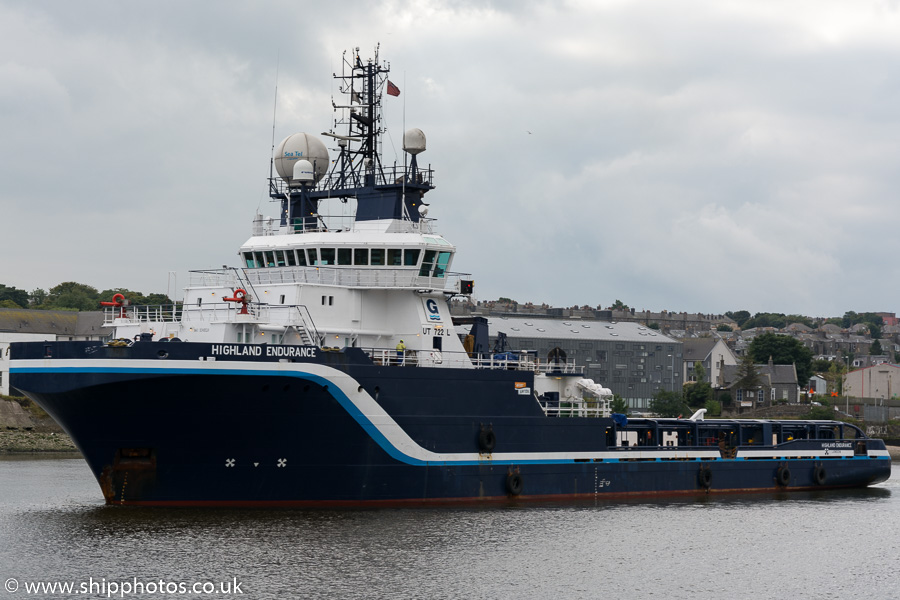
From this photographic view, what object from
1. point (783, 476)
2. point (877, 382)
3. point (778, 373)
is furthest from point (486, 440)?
point (877, 382)

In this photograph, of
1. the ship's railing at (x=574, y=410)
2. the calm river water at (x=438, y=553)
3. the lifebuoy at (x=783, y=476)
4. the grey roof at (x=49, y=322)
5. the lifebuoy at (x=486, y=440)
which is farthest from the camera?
the grey roof at (x=49, y=322)

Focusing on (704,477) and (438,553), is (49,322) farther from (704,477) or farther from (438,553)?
(438,553)

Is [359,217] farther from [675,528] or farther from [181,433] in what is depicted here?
[675,528]

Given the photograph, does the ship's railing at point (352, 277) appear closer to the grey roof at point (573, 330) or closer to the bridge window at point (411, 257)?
the bridge window at point (411, 257)

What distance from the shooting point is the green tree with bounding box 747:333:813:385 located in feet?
347

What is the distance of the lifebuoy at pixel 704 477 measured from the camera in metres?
34.9

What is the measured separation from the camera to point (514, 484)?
2973 centimetres

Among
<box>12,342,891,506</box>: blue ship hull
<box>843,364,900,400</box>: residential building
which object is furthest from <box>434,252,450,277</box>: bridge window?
<box>843,364,900,400</box>: residential building

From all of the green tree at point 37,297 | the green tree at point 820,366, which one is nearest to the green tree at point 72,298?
the green tree at point 37,297

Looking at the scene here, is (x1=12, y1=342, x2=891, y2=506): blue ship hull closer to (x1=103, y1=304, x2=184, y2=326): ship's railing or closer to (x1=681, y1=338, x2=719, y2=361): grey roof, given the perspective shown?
(x1=103, y1=304, x2=184, y2=326): ship's railing

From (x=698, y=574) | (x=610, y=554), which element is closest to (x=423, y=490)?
(x=610, y=554)

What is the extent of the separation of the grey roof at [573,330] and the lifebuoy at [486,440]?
50.5 m

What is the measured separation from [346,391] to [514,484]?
5.93m

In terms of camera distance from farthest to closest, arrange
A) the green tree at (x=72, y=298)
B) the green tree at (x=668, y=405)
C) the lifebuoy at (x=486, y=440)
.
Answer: the green tree at (x=72, y=298), the green tree at (x=668, y=405), the lifebuoy at (x=486, y=440)
